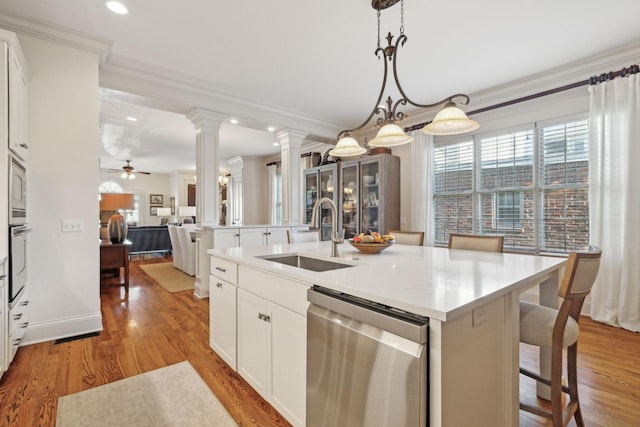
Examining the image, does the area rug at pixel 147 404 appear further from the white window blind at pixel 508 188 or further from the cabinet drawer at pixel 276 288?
the white window blind at pixel 508 188

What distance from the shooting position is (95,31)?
263 cm

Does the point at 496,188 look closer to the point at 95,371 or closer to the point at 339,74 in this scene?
the point at 339,74

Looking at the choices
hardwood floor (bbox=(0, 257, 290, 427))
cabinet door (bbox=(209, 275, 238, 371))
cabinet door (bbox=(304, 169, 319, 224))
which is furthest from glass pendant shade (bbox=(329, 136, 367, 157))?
cabinet door (bbox=(304, 169, 319, 224))

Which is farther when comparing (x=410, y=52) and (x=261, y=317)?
(x=410, y=52)

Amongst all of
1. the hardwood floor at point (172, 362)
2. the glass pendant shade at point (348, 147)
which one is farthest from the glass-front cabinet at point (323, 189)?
the hardwood floor at point (172, 362)

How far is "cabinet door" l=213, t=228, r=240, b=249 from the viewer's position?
12.8 feet

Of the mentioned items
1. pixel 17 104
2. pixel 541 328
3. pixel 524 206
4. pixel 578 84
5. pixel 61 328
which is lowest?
pixel 61 328

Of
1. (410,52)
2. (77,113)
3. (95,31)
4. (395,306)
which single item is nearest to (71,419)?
(395,306)

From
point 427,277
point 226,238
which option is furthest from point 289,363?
point 226,238

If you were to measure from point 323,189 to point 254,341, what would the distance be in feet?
13.1

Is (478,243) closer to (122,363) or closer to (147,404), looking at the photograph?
(147,404)

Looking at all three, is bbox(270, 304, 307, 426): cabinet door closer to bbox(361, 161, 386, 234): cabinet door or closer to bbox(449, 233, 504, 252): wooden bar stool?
bbox(449, 233, 504, 252): wooden bar stool

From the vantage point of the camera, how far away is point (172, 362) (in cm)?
227

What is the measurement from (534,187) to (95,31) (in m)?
4.72
